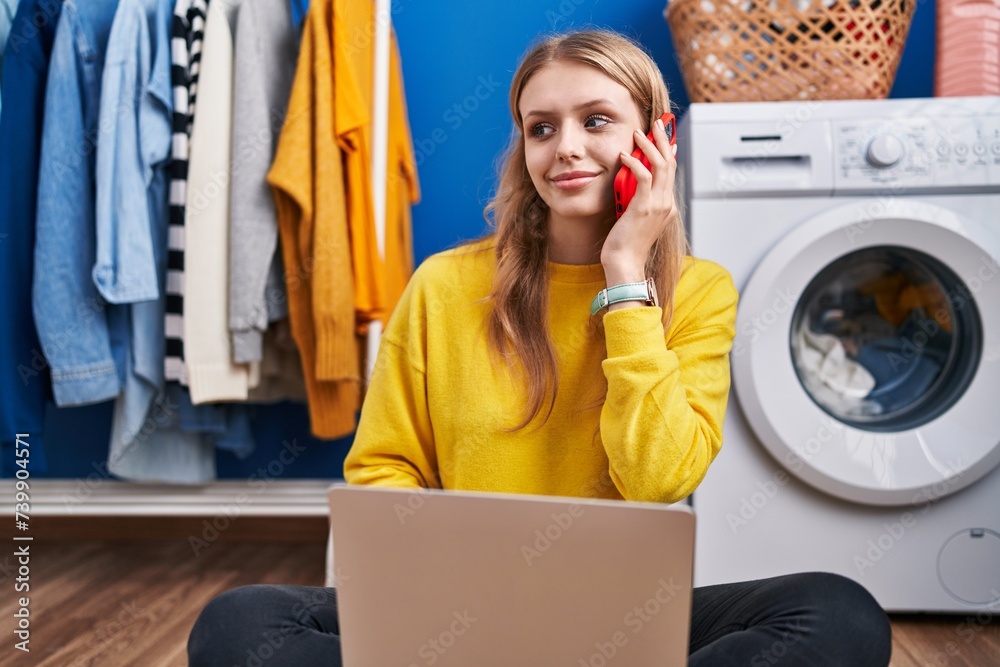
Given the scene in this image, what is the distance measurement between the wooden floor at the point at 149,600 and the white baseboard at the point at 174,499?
0.12m

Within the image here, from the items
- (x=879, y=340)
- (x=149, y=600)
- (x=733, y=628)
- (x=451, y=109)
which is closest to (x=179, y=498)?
(x=149, y=600)

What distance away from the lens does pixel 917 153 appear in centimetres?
146

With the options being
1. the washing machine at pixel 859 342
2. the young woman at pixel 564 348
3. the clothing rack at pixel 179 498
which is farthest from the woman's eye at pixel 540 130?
Result: the clothing rack at pixel 179 498

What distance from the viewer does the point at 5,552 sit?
2.00m

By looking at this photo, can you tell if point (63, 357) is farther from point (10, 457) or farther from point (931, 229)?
point (931, 229)

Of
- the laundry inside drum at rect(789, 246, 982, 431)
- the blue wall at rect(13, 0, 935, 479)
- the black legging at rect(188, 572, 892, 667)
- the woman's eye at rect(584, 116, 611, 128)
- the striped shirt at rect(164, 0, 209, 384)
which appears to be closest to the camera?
the black legging at rect(188, 572, 892, 667)

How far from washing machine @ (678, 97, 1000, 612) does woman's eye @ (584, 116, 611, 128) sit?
1.70 ft

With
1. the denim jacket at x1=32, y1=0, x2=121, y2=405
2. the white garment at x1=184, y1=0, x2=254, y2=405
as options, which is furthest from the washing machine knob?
the denim jacket at x1=32, y1=0, x2=121, y2=405

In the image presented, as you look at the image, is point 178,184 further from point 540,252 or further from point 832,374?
point 832,374

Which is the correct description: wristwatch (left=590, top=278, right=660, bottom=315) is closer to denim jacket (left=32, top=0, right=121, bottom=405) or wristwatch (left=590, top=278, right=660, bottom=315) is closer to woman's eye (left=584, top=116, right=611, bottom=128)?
woman's eye (left=584, top=116, right=611, bottom=128)

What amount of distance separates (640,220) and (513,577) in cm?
50

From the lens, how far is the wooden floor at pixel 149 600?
1378mm

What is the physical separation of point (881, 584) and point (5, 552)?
191cm

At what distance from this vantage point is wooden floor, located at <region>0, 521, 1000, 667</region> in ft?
4.52
